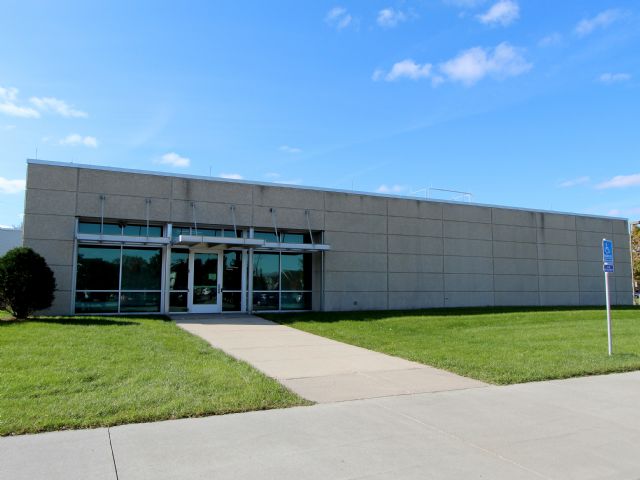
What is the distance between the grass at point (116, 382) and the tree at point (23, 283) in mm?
3014

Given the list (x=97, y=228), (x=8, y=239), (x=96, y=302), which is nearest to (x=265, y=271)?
(x=96, y=302)

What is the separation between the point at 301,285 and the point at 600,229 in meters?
17.6

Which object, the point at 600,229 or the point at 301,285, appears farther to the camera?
the point at 600,229

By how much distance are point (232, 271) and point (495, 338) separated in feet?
33.8

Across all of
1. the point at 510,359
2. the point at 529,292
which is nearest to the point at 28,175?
the point at 510,359

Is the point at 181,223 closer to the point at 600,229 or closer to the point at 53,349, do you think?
the point at 53,349

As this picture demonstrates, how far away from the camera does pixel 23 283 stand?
14.3 metres

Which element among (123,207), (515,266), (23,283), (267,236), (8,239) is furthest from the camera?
(8,239)

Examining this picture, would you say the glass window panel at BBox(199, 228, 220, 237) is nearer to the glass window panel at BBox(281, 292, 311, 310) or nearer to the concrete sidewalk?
the glass window panel at BBox(281, 292, 311, 310)

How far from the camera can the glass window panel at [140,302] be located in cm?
1783

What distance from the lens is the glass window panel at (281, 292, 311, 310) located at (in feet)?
67.2

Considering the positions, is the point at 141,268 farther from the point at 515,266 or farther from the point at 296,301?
the point at 515,266

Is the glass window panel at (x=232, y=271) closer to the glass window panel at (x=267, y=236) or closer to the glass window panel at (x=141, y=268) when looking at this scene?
the glass window panel at (x=267, y=236)

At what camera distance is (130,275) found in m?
18.0
